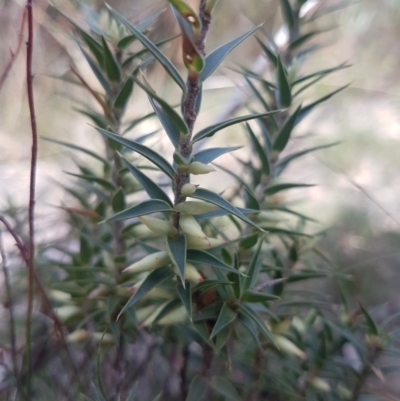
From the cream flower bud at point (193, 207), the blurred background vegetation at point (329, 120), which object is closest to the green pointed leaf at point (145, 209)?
the cream flower bud at point (193, 207)

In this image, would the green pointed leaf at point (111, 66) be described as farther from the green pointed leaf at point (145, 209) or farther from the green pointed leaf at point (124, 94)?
the green pointed leaf at point (145, 209)

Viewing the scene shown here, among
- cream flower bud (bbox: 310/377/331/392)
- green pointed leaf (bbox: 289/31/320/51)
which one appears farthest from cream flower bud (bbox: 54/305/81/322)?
green pointed leaf (bbox: 289/31/320/51)

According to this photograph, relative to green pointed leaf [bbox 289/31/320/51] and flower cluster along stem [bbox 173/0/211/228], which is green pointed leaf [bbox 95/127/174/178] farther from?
green pointed leaf [bbox 289/31/320/51]

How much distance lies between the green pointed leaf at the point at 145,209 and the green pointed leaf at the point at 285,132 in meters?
0.15

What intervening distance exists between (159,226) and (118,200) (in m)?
0.10

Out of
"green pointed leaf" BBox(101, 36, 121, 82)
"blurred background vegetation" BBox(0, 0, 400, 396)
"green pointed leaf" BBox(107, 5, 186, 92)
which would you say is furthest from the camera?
"blurred background vegetation" BBox(0, 0, 400, 396)

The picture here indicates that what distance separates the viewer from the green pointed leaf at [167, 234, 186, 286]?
0.24 m

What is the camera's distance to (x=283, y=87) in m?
0.33

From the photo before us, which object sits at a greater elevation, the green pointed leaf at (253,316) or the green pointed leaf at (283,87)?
the green pointed leaf at (283,87)

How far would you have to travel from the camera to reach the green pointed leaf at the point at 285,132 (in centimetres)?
33

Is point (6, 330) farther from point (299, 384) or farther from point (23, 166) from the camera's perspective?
point (23, 166)

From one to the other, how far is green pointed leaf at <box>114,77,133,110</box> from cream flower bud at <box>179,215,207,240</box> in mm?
128

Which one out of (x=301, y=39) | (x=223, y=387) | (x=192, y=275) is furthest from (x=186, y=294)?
(x=301, y=39)

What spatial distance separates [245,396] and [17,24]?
119 cm
